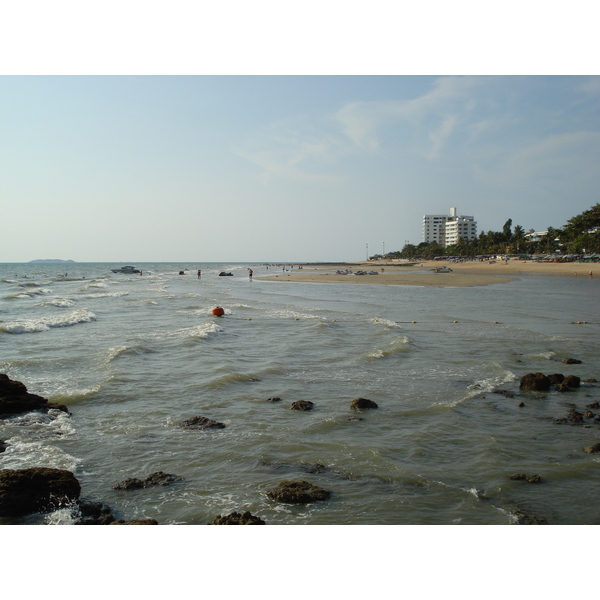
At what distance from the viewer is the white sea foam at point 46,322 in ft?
83.7

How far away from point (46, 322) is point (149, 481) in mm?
23524

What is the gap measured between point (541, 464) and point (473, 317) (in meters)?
22.3

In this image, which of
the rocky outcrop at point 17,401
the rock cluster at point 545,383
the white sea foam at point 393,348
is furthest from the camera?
the white sea foam at point 393,348

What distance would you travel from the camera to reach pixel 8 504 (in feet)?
23.7

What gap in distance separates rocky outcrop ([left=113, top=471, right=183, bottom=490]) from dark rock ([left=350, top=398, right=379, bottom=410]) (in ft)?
17.5

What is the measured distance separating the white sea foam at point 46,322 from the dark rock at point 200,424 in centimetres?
1856

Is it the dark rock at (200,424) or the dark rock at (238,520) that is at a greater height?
the dark rock at (238,520)

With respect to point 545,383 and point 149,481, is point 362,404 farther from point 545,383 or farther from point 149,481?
point 545,383

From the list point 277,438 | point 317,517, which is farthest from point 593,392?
point 317,517

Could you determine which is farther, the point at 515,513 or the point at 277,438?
the point at 277,438

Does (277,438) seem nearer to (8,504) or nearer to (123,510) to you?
(123,510)

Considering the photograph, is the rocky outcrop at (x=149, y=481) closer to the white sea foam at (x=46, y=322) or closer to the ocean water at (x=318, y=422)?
the ocean water at (x=318, y=422)

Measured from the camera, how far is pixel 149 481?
27.2 ft

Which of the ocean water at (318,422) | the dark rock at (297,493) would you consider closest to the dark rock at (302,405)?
the ocean water at (318,422)
